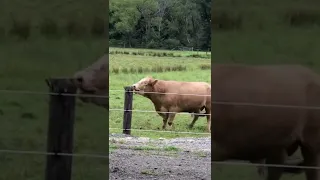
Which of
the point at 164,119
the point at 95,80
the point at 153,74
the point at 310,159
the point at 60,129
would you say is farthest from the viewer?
the point at 153,74

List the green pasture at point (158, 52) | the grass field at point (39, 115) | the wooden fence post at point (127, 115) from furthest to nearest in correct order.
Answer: the green pasture at point (158, 52), the wooden fence post at point (127, 115), the grass field at point (39, 115)

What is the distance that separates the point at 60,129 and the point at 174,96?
8.06 feet

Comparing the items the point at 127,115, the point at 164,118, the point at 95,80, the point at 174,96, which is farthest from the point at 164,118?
the point at 95,80

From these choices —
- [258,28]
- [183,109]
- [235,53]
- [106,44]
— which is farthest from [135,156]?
[183,109]

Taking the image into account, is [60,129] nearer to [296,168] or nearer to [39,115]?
[39,115]

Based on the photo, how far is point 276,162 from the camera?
1736 millimetres

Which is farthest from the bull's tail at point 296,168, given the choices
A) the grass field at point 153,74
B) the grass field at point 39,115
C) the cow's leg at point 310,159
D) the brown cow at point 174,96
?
the brown cow at point 174,96

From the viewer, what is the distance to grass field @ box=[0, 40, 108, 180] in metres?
1.58

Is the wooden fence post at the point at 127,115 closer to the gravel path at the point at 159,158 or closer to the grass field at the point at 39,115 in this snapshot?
the gravel path at the point at 159,158

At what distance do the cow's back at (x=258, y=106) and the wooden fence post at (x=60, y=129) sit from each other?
1.83ft

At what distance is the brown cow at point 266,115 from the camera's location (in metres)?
1.64

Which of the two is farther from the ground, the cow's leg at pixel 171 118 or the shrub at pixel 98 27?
the shrub at pixel 98 27

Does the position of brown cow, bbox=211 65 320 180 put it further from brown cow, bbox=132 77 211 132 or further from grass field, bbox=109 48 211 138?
brown cow, bbox=132 77 211 132

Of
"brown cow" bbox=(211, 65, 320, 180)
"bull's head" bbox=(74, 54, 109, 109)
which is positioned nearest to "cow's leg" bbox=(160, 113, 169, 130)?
"bull's head" bbox=(74, 54, 109, 109)
